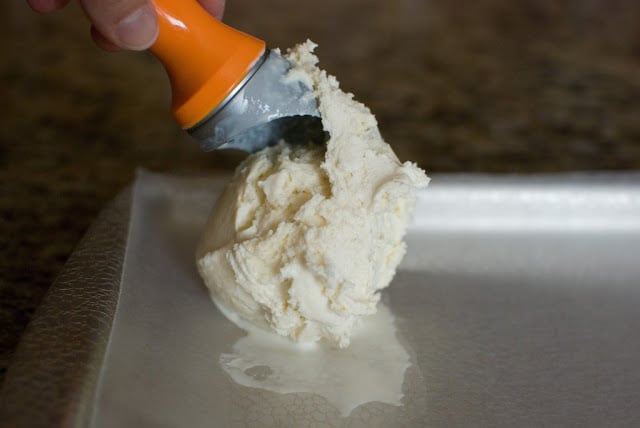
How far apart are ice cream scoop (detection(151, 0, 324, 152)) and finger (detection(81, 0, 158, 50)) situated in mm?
33

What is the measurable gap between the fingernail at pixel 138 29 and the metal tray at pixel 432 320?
30 centimetres

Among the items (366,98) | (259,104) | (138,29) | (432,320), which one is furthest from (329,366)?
(366,98)

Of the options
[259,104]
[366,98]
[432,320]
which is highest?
[366,98]

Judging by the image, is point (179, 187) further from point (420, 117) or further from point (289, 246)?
point (420, 117)

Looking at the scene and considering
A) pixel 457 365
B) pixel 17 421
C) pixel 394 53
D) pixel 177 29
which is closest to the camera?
pixel 17 421

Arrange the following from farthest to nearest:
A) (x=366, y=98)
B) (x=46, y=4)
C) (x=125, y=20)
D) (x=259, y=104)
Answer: (x=366, y=98), (x=46, y=4), (x=259, y=104), (x=125, y=20)

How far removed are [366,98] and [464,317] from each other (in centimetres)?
89

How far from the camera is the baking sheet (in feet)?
2.50


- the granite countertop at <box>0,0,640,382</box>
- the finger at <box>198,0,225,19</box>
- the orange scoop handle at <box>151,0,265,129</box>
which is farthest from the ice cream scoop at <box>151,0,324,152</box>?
the granite countertop at <box>0,0,640,382</box>

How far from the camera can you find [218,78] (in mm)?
756

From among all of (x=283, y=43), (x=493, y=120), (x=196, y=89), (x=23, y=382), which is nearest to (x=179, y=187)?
(x=196, y=89)

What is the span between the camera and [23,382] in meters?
0.67

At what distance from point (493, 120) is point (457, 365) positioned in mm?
909

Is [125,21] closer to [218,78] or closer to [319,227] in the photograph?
[218,78]
